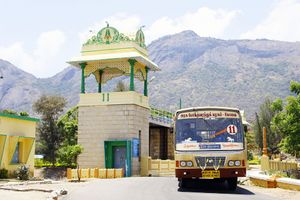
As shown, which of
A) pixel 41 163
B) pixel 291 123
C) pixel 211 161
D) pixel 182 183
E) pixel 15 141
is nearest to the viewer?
pixel 211 161

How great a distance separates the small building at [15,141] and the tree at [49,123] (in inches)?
715

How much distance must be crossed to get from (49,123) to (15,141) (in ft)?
67.8

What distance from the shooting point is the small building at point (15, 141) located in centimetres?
2597

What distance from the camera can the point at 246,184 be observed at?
833 inches

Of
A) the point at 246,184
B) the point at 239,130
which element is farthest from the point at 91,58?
the point at 239,130

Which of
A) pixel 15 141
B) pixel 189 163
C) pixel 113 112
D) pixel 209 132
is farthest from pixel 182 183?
pixel 113 112

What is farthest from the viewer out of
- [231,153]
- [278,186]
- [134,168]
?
[134,168]

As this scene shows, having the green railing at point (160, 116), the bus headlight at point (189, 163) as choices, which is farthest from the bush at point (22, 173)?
the green railing at point (160, 116)

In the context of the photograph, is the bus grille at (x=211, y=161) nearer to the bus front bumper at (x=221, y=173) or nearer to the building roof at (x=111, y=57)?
the bus front bumper at (x=221, y=173)

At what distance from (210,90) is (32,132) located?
545 feet

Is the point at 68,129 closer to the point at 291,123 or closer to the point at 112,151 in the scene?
the point at 112,151

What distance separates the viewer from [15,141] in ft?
90.0

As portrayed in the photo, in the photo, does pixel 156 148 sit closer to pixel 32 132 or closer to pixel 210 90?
pixel 32 132

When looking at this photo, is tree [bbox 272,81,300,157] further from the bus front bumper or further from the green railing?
the green railing
